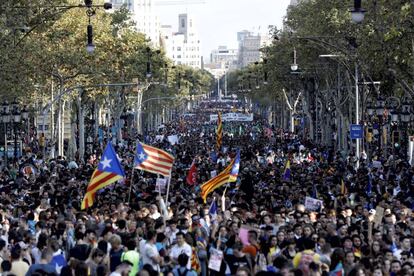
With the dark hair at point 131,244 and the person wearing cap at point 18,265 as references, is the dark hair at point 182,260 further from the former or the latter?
the person wearing cap at point 18,265

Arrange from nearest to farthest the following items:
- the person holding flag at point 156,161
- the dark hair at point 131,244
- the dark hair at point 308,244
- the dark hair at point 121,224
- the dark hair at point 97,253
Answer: the dark hair at point 97,253, the dark hair at point 131,244, the dark hair at point 308,244, the dark hair at point 121,224, the person holding flag at point 156,161

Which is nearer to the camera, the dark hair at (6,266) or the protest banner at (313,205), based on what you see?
the dark hair at (6,266)

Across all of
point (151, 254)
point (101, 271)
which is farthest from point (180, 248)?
point (101, 271)

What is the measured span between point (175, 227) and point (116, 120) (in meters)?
60.2

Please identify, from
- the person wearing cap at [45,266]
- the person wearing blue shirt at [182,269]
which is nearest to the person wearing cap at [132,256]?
the person wearing blue shirt at [182,269]

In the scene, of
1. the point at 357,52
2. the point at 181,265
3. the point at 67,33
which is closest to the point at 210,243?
the point at 181,265

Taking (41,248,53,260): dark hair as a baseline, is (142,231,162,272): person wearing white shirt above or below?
below

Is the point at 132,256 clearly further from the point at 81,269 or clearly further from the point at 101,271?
the point at 81,269

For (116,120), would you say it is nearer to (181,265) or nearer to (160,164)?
(160,164)

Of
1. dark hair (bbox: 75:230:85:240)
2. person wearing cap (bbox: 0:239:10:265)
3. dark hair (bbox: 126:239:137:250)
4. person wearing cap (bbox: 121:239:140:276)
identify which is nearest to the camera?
person wearing cap (bbox: 121:239:140:276)

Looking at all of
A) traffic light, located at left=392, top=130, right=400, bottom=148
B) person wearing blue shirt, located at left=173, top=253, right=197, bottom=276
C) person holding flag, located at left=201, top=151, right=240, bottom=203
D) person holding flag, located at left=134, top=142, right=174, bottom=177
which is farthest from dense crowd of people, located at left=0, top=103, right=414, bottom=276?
traffic light, located at left=392, top=130, right=400, bottom=148

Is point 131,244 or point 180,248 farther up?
point 131,244

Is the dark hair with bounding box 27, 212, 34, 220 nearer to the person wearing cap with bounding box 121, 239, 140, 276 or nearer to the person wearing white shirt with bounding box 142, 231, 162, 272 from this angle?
the person wearing white shirt with bounding box 142, 231, 162, 272

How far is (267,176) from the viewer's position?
119 ft
